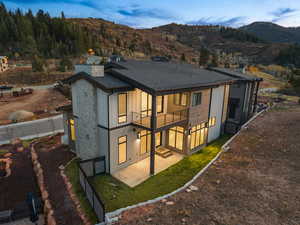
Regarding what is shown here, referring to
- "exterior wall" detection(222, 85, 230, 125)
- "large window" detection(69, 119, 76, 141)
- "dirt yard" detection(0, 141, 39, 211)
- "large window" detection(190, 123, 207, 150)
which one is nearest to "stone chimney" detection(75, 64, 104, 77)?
"large window" detection(69, 119, 76, 141)

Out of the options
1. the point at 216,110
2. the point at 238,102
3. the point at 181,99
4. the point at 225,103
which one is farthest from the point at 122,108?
the point at 238,102

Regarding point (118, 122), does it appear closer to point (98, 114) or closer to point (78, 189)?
point (98, 114)

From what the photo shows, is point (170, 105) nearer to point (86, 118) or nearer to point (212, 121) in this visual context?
point (212, 121)

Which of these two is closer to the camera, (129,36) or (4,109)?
(4,109)

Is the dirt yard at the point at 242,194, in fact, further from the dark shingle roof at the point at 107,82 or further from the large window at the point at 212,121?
the dark shingle roof at the point at 107,82

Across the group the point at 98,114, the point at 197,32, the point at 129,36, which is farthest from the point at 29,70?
the point at 197,32

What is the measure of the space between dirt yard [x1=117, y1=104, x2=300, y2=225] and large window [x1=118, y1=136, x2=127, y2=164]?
4907mm

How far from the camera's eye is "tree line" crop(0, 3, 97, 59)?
65.3 m

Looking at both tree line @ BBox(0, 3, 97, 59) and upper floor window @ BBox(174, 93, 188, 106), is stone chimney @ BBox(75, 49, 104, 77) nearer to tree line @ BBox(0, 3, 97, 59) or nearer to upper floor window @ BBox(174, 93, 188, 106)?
upper floor window @ BBox(174, 93, 188, 106)

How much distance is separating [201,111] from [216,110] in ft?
9.75

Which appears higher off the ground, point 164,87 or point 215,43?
point 215,43

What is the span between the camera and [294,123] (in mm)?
19188

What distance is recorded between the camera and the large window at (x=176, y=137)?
49.2 feet

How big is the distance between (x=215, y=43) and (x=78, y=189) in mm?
172021
